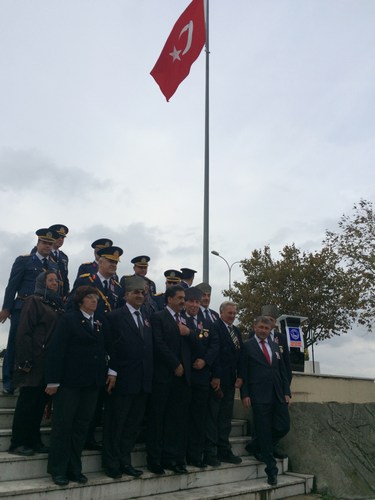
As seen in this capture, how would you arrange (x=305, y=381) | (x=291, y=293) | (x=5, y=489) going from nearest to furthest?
(x=5, y=489), (x=305, y=381), (x=291, y=293)

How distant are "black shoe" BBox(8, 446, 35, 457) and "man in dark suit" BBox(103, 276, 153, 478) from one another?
69cm

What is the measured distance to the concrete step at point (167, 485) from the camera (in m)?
4.16

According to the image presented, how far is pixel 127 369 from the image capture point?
4.93m

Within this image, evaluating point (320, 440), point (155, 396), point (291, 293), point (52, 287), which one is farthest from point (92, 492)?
point (291, 293)

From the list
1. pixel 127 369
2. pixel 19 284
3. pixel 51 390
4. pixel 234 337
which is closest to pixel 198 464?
pixel 127 369

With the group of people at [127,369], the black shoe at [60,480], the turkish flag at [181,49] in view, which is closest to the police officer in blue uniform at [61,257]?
the group of people at [127,369]

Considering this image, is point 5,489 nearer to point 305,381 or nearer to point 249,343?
point 249,343

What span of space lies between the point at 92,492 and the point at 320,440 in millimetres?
3218

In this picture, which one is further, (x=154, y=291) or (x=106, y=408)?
(x=154, y=291)

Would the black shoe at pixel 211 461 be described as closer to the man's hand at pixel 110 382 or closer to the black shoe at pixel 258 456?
the black shoe at pixel 258 456

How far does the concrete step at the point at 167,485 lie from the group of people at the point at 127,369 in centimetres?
10

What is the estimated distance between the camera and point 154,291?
7562 millimetres

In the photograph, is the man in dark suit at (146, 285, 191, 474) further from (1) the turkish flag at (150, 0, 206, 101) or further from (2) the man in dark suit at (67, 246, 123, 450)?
(1) the turkish flag at (150, 0, 206, 101)

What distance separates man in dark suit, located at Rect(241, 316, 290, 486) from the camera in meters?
6.03
